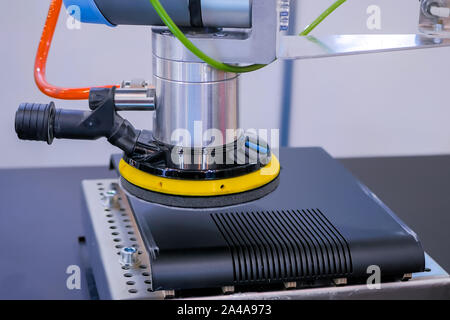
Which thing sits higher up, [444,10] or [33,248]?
[444,10]

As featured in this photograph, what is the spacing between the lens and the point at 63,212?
1.01 m

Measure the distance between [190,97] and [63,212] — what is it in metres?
0.40

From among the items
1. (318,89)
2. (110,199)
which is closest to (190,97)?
(110,199)

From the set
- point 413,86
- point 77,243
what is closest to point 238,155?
point 77,243

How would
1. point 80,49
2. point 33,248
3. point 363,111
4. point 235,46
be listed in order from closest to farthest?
point 235,46 < point 33,248 < point 80,49 < point 363,111

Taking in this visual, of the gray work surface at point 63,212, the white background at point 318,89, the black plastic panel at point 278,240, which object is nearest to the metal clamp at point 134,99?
the black plastic panel at point 278,240

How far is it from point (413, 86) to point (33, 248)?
3.05ft

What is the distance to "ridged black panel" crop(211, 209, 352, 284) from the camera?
673 millimetres

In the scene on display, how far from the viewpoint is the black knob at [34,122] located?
0.70 metres

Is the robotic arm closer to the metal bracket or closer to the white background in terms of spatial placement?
the metal bracket

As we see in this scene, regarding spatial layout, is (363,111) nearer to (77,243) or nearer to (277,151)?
(277,151)

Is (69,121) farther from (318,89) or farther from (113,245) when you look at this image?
(318,89)

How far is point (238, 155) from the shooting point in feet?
2.46

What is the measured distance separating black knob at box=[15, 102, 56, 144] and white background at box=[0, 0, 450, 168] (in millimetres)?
697
